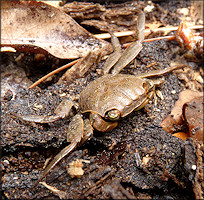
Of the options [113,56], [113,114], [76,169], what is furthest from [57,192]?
[113,56]

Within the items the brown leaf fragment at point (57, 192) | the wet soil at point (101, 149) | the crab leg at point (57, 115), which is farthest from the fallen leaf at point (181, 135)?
the brown leaf fragment at point (57, 192)

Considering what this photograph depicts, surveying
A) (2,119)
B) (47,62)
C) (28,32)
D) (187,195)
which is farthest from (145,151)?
(28,32)

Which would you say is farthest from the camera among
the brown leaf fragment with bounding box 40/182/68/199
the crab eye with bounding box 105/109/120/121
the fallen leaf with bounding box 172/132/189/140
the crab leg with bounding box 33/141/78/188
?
the fallen leaf with bounding box 172/132/189/140

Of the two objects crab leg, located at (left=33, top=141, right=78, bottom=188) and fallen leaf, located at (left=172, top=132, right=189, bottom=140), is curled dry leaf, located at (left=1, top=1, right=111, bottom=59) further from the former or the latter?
fallen leaf, located at (left=172, top=132, right=189, bottom=140)

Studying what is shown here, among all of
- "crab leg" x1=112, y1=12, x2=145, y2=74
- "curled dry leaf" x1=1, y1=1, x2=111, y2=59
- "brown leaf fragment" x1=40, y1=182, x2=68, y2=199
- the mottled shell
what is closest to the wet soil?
"brown leaf fragment" x1=40, y1=182, x2=68, y2=199

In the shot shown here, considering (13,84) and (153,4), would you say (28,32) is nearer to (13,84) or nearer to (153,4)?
(13,84)

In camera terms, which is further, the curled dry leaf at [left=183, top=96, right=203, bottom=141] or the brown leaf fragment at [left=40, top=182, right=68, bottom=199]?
the curled dry leaf at [left=183, top=96, right=203, bottom=141]
